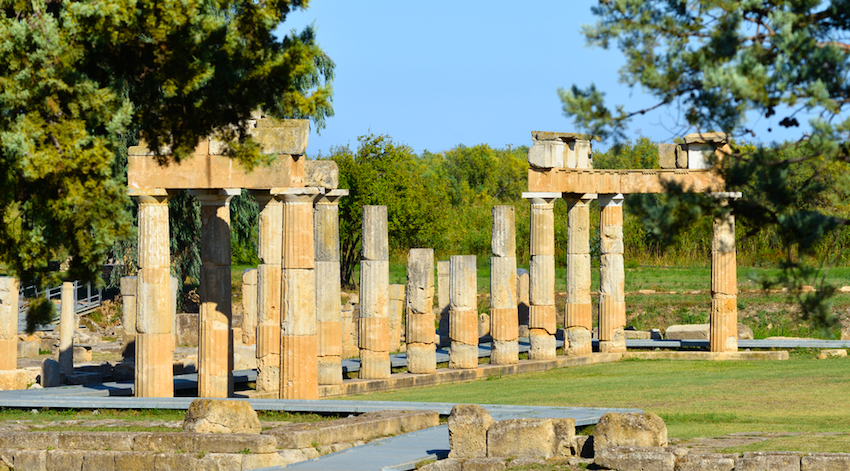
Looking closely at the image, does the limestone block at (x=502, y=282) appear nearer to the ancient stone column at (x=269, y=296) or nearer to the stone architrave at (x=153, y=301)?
the ancient stone column at (x=269, y=296)

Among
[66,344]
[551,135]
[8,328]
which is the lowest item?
[66,344]

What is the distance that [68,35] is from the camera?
50.4 ft

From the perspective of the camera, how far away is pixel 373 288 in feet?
92.8

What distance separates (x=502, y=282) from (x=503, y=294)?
293mm

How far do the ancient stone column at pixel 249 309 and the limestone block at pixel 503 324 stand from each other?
6.51 meters

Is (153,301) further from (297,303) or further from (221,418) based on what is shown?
(221,418)

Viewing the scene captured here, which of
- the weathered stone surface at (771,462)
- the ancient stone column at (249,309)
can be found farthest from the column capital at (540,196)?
the weathered stone surface at (771,462)

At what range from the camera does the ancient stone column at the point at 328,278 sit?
88.2 ft

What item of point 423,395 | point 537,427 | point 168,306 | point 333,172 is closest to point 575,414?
point 537,427

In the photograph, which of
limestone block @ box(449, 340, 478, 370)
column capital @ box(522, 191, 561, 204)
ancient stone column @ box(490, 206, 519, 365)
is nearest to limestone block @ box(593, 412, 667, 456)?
limestone block @ box(449, 340, 478, 370)

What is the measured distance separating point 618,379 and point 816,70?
16.2 m

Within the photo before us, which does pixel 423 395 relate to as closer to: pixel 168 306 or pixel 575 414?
pixel 168 306

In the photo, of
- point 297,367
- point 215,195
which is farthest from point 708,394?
point 215,195

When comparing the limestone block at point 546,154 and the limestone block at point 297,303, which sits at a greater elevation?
the limestone block at point 546,154
